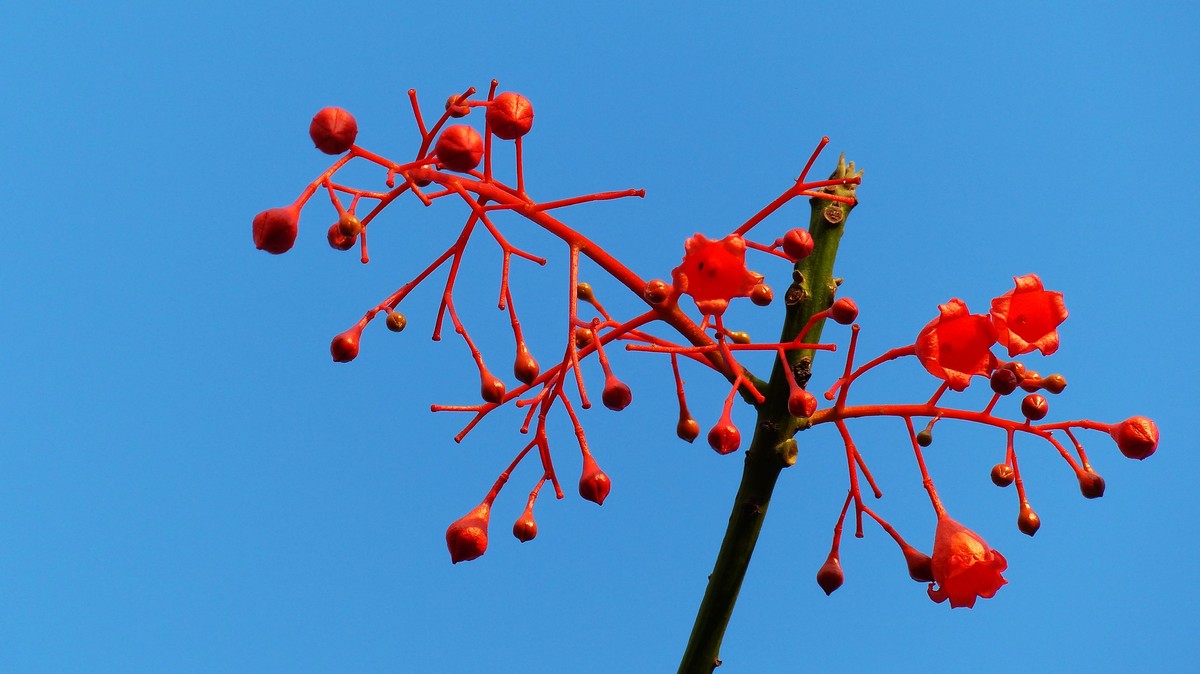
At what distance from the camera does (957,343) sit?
253 cm

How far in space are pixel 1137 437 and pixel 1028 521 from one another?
311 millimetres

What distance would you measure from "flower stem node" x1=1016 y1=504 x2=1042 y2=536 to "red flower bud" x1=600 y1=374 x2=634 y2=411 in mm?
967

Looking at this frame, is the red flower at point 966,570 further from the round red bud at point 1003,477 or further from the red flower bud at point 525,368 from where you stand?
the red flower bud at point 525,368

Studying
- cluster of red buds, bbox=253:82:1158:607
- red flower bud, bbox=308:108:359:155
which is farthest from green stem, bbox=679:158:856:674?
red flower bud, bbox=308:108:359:155

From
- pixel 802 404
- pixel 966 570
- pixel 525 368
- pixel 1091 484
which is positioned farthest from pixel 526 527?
pixel 1091 484

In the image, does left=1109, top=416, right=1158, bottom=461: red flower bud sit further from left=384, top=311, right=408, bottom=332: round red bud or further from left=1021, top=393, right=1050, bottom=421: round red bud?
left=384, top=311, right=408, bottom=332: round red bud

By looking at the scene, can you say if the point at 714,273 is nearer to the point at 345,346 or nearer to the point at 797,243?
the point at 797,243

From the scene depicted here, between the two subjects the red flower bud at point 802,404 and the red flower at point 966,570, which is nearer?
the red flower bud at point 802,404

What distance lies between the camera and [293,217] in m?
2.37

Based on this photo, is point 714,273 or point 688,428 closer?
point 714,273

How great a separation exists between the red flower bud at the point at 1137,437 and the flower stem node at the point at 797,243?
0.86 metres

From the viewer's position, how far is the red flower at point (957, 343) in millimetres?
2520

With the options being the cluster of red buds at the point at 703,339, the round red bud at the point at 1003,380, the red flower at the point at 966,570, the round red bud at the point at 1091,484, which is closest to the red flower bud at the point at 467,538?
the cluster of red buds at the point at 703,339

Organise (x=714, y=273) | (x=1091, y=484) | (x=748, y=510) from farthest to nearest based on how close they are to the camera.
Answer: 1. (x=1091, y=484)
2. (x=748, y=510)
3. (x=714, y=273)
